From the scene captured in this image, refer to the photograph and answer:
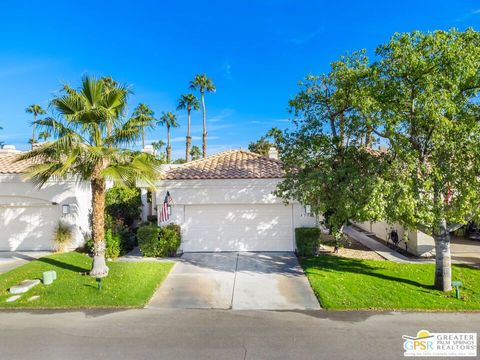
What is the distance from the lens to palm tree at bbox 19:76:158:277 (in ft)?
34.6

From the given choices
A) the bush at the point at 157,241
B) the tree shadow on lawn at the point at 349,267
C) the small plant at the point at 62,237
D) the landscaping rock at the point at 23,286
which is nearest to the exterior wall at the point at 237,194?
the bush at the point at 157,241

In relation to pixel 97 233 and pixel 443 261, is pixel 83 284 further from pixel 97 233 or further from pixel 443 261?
pixel 443 261

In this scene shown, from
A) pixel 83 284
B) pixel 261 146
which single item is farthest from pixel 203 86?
pixel 83 284

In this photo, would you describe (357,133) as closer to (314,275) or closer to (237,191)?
(314,275)

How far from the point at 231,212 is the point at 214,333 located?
8290 millimetres

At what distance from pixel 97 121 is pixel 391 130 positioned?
9.28m

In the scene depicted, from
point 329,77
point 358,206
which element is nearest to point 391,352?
point 358,206

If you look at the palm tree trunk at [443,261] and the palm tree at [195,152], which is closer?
the palm tree trunk at [443,261]

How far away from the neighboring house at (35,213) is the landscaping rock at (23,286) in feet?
17.4

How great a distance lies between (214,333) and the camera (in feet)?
24.3

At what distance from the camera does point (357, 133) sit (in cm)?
1112

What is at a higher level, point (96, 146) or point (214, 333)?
point (96, 146)

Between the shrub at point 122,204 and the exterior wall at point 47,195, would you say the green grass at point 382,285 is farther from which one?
the exterior wall at point 47,195

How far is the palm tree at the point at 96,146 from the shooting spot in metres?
10.6
